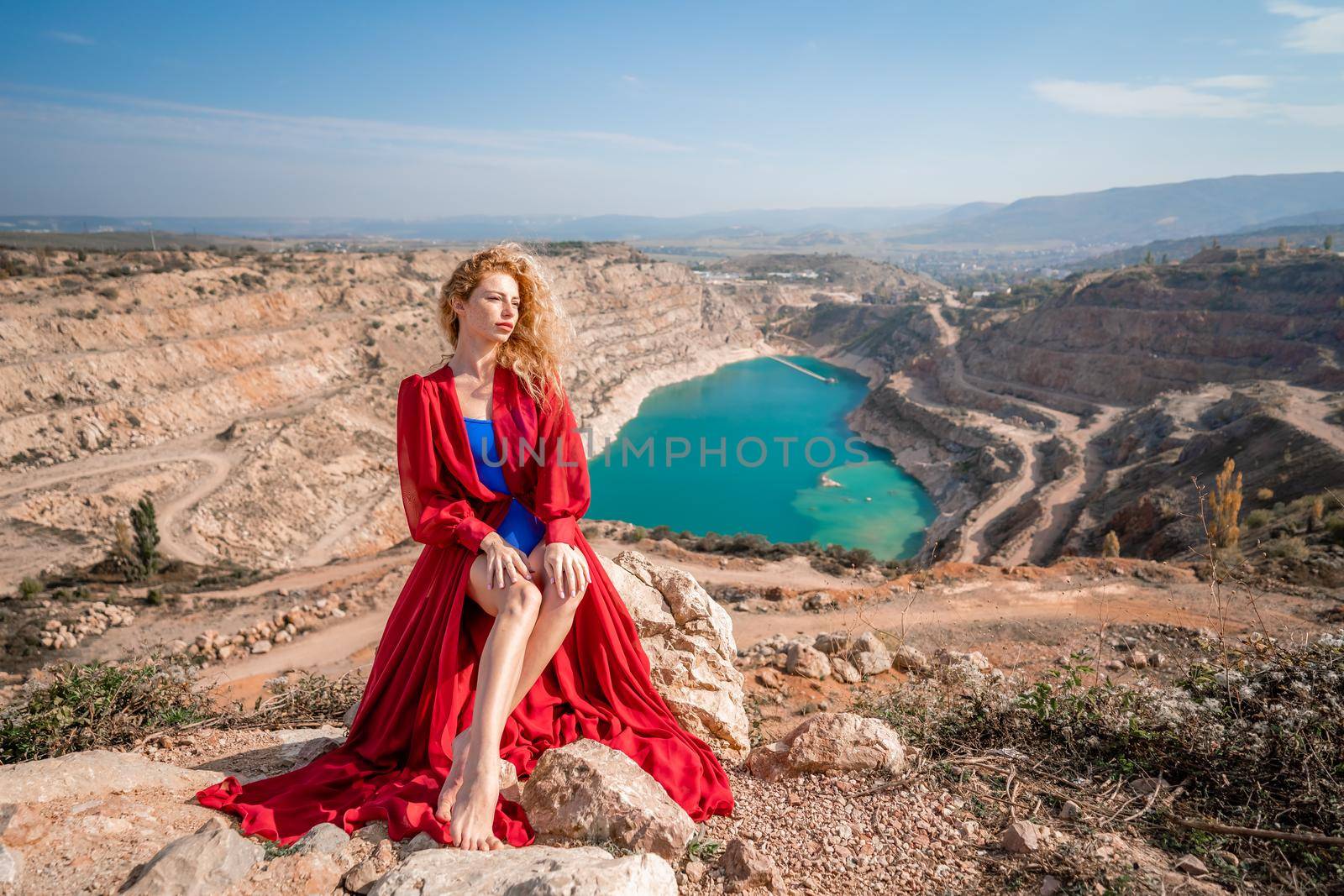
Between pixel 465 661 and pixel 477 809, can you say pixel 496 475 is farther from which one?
pixel 477 809

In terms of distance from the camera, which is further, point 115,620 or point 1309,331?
point 1309,331

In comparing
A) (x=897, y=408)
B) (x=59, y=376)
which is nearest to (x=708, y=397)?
(x=897, y=408)

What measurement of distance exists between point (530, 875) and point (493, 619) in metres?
1.28

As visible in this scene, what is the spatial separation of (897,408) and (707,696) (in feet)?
142

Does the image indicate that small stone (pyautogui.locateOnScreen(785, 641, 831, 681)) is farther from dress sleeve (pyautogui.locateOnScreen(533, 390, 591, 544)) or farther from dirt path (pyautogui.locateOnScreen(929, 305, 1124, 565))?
dirt path (pyautogui.locateOnScreen(929, 305, 1124, 565))

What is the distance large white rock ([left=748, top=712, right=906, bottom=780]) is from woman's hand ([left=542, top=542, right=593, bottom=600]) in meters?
1.58

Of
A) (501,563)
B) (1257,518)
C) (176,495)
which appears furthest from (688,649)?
(176,495)

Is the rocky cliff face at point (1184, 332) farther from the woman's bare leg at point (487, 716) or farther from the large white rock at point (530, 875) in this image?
the large white rock at point (530, 875)

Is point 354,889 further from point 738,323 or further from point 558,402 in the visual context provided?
point 738,323

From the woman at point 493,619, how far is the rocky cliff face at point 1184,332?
1517 inches

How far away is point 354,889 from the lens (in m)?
2.32

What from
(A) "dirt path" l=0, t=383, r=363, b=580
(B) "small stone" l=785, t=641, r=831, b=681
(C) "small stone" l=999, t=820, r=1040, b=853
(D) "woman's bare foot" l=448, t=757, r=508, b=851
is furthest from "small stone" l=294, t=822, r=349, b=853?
(A) "dirt path" l=0, t=383, r=363, b=580

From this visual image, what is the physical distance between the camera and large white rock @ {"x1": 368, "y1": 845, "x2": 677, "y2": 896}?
2.10 m

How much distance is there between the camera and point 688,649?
5.29 metres
